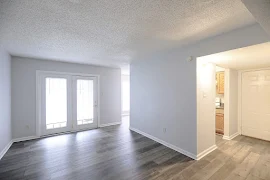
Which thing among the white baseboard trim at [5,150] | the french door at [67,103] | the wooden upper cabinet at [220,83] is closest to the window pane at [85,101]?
the french door at [67,103]

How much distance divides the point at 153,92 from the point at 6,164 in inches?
140

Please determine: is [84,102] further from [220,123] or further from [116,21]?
[220,123]

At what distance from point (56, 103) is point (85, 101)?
94cm

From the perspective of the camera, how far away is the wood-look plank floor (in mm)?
2213

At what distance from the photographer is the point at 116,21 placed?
1858 millimetres

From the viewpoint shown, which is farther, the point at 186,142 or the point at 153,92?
the point at 153,92

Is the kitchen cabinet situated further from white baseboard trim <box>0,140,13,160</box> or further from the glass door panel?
white baseboard trim <box>0,140,13,160</box>

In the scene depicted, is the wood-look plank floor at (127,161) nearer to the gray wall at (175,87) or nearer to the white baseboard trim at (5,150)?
the white baseboard trim at (5,150)

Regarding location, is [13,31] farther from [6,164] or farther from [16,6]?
[6,164]

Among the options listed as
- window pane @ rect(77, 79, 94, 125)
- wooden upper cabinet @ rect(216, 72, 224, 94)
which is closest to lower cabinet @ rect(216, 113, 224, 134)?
wooden upper cabinet @ rect(216, 72, 224, 94)

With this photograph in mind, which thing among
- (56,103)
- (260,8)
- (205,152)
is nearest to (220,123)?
(205,152)

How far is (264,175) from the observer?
2186 millimetres

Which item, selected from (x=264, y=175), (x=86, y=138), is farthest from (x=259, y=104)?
(x=86, y=138)

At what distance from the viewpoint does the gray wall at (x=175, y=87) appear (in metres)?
2.20
